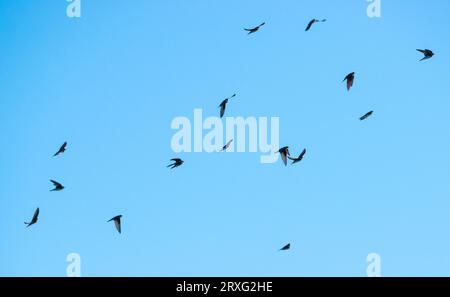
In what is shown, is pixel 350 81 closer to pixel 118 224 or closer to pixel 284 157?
pixel 284 157

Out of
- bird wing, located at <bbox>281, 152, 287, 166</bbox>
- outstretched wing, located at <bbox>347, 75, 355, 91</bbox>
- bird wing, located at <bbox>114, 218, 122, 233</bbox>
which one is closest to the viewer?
bird wing, located at <bbox>114, 218, 122, 233</bbox>

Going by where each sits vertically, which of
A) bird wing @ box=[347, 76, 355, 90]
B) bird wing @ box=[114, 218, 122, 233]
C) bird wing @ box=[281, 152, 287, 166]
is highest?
bird wing @ box=[347, 76, 355, 90]

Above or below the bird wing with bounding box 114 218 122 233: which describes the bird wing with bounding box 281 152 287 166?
above

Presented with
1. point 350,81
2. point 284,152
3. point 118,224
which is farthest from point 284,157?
point 118,224

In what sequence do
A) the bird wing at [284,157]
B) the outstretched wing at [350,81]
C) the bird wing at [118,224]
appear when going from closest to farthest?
1. the bird wing at [118,224]
2. the bird wing at [284,157]
3. the outstretched wing at [350,81]

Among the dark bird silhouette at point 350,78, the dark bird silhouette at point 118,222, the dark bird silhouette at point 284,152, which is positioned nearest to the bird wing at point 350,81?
the dark bird silhouette at point 350,78

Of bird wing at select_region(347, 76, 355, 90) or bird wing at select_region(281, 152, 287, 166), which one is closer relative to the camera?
bird wing at select_region(281, 152, 287, 166)

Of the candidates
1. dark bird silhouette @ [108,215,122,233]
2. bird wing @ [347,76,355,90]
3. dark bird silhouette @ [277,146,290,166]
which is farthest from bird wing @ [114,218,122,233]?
bird wing @ [347,76,355,90]

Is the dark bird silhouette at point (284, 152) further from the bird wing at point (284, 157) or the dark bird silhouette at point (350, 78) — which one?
the dark bird silhouette at point (350, 78)

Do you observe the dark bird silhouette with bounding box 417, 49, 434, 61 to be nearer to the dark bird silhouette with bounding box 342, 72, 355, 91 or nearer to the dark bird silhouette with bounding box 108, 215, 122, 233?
the dark bird silhouette with bounding box 342, 72, 355, 91
